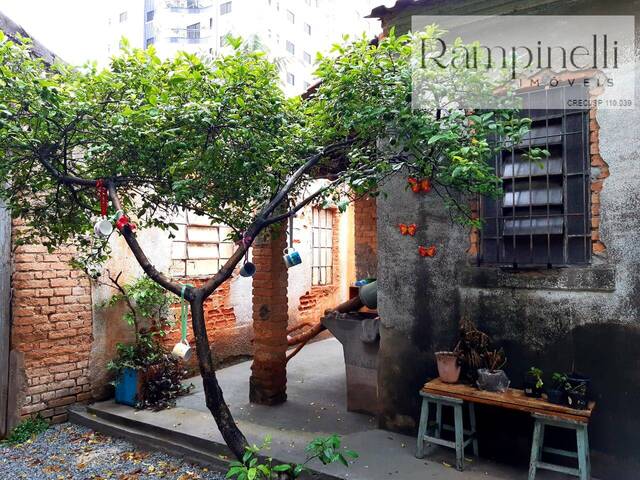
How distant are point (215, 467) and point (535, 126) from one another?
4.36 meters

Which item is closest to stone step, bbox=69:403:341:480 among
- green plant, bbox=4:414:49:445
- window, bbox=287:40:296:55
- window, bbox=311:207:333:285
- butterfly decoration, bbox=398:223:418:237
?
green plant, bbox=4:414:49:445

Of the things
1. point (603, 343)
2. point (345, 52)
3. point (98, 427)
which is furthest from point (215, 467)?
point (345, 52)

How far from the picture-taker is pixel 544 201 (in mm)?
3924

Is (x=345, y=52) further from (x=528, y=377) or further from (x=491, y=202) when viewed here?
(x=528, y=377)

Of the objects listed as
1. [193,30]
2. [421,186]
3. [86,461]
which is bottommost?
[86,461]

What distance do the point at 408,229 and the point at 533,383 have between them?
1.76 m

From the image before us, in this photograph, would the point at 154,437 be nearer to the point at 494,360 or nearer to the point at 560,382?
the point at 494,360

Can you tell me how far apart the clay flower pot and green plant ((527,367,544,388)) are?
22.8 inches

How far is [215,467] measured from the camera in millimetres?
4293

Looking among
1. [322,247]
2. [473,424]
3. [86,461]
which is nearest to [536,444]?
[473,424]

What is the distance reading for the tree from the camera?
3053mm

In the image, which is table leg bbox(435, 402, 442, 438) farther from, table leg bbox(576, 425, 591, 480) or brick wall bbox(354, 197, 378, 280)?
brick wall bbox(354, 197, 378, 280)

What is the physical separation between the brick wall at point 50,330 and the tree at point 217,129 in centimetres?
154

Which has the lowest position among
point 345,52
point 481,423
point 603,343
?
point 481,423
